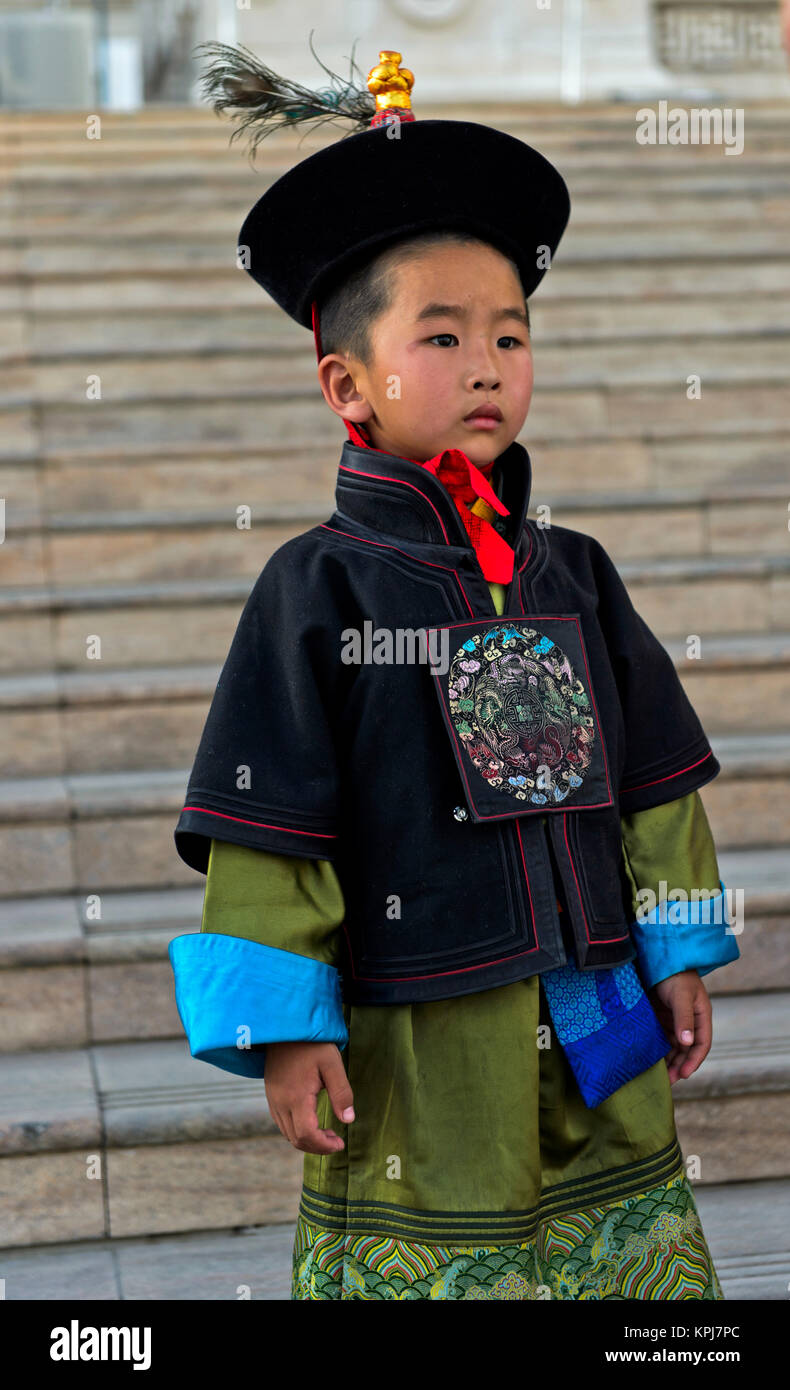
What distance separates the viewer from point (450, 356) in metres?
1.29

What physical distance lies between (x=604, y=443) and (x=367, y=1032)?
2.40 m

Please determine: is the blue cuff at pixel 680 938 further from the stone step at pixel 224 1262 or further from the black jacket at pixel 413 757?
the stone step at pixel 224 1262

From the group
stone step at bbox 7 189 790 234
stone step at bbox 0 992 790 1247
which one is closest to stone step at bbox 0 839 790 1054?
stone step at bbox 0 992 790 1247

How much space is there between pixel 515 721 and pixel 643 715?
0.67 feet

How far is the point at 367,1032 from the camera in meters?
1.33

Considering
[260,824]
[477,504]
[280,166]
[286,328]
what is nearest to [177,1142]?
[260,824]

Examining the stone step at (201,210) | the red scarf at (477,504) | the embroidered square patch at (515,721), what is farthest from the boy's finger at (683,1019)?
the stone step at (201,210)

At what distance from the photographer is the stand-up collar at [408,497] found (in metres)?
1.32

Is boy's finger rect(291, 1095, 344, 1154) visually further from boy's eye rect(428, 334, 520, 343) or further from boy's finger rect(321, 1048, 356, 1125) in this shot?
boy's eye rect(428, 334, 520, 343)

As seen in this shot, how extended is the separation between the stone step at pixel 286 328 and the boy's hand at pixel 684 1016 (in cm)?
284

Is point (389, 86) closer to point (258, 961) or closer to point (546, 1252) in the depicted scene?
point (258, 961)

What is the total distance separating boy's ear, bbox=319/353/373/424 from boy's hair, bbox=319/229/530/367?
0.5 inches
